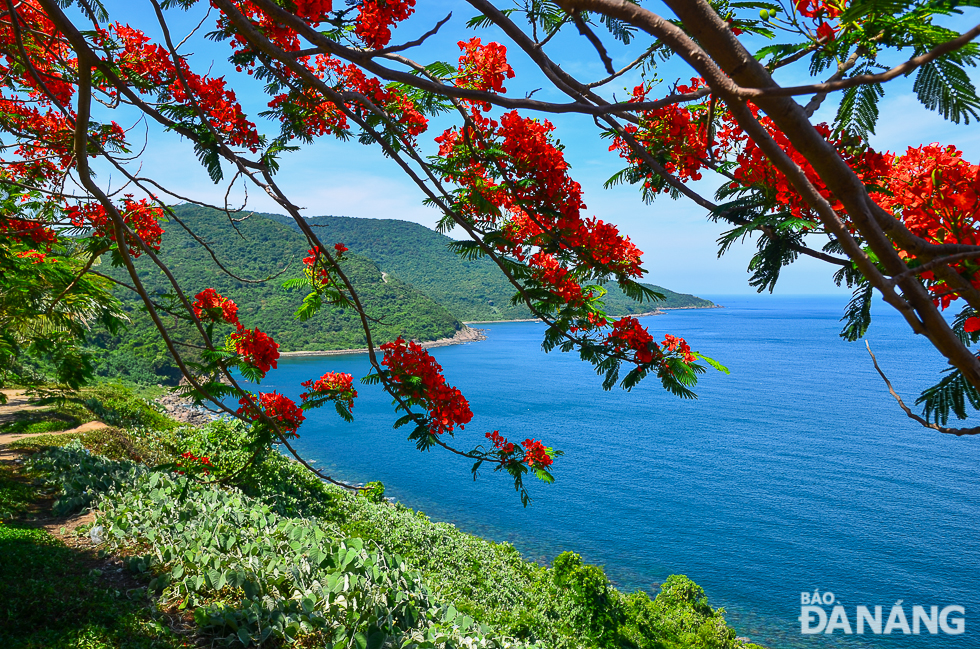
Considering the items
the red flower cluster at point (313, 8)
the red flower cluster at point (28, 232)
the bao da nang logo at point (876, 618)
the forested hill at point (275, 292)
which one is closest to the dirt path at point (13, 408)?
the red flower cluster at point (28, 232)

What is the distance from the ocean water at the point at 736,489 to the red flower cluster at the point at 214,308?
56.6 feet

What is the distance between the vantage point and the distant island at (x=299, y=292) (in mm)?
41281

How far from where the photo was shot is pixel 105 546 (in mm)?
3777

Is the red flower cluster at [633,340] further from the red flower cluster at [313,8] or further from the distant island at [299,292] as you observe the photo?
the distant island at [299,292]

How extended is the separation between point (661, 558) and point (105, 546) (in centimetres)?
1994

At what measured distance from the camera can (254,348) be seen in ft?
11.6

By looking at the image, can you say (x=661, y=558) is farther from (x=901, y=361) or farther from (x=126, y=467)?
(x=901, y=361)

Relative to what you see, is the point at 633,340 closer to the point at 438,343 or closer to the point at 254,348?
the point at 254,348

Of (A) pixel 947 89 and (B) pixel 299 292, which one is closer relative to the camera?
(A) pixel 947 89

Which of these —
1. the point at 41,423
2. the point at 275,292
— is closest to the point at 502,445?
the point at 41,423

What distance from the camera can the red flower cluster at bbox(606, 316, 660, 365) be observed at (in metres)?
3.02

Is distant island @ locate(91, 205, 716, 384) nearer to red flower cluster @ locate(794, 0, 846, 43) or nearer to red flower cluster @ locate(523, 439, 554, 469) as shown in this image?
red flower cluster @ locate(523, 439, 554, 469)

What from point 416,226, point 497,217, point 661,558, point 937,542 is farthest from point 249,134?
point 416,226

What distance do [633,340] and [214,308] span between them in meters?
3.05
